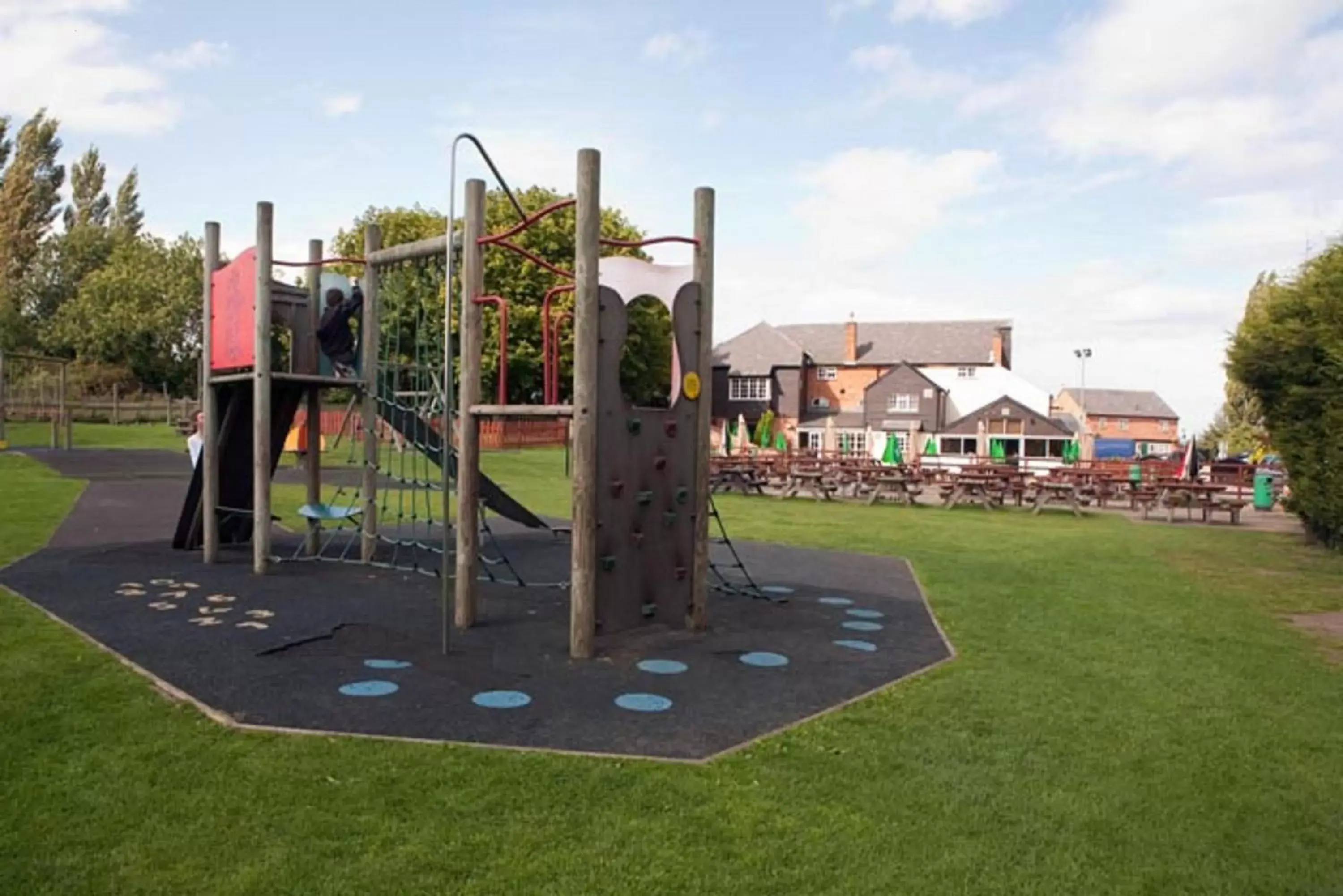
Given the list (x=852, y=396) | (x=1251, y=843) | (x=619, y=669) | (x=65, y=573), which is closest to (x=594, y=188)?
(x=619, y=669)

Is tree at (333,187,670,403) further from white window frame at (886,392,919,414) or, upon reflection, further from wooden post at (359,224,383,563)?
wooden post at (359,224,383,563)

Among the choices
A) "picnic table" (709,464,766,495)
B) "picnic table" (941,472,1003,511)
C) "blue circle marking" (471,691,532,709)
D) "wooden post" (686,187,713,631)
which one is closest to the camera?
"blue circle marking" (471,691,532,709)

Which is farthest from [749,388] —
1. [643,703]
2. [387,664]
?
[643,703]

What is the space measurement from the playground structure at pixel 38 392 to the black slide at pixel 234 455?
57.3 feet

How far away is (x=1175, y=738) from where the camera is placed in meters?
5.54

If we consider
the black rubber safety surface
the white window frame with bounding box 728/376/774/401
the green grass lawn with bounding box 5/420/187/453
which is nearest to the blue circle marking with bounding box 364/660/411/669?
the black rubber safety surface

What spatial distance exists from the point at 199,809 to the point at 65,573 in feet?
23.4

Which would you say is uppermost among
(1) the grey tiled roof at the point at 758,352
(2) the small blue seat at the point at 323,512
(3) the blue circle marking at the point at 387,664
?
(1) the grey tiled roof at the point at 758,352

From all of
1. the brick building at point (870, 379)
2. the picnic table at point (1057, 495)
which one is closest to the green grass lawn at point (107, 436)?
the picnic table at point (1057, 495)

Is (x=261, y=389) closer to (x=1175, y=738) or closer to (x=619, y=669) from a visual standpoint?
(x=619, y=669)

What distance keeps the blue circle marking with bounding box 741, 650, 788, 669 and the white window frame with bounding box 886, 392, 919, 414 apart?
182 ft

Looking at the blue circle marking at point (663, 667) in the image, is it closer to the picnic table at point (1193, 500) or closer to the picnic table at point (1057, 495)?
the picnic table at point (1057, 495)

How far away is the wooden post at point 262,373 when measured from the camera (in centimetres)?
1051

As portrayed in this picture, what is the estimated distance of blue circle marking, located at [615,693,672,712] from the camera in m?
5.90
